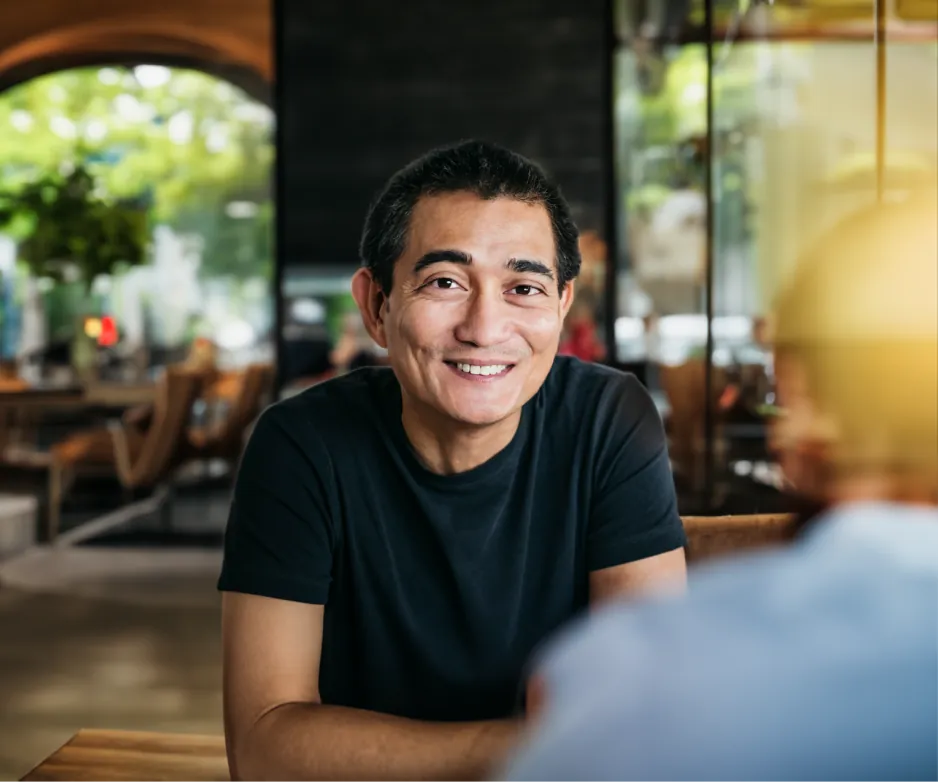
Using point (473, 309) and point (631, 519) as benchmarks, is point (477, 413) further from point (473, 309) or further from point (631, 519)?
point (631, 519)

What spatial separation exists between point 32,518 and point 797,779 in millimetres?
6436

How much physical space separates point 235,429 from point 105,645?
9.07 feet

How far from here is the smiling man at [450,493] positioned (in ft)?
4.48

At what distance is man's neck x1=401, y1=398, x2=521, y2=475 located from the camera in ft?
4.64

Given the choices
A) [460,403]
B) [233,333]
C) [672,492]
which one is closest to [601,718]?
[460,403]

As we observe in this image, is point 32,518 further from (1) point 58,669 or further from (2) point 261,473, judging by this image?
(2) point 261,473

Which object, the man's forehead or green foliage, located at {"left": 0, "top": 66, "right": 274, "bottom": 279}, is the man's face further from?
green foliage, located at {"left": 0, "top": 66, "right": 274, "bottom": 279}

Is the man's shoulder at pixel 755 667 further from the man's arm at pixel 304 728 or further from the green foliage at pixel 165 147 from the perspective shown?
the green foliage at pixel 165 147

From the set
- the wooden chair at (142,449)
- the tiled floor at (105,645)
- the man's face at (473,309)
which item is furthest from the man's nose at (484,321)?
the wooden chair at (142,449)

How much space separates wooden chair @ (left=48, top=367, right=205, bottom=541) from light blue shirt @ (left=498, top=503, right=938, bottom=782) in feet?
20.2

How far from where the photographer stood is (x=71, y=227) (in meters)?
7.48

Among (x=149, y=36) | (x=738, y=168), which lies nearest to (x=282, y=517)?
(x=738, y=168)

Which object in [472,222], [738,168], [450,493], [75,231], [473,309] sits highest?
[738,168]

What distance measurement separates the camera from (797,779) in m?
0.43
